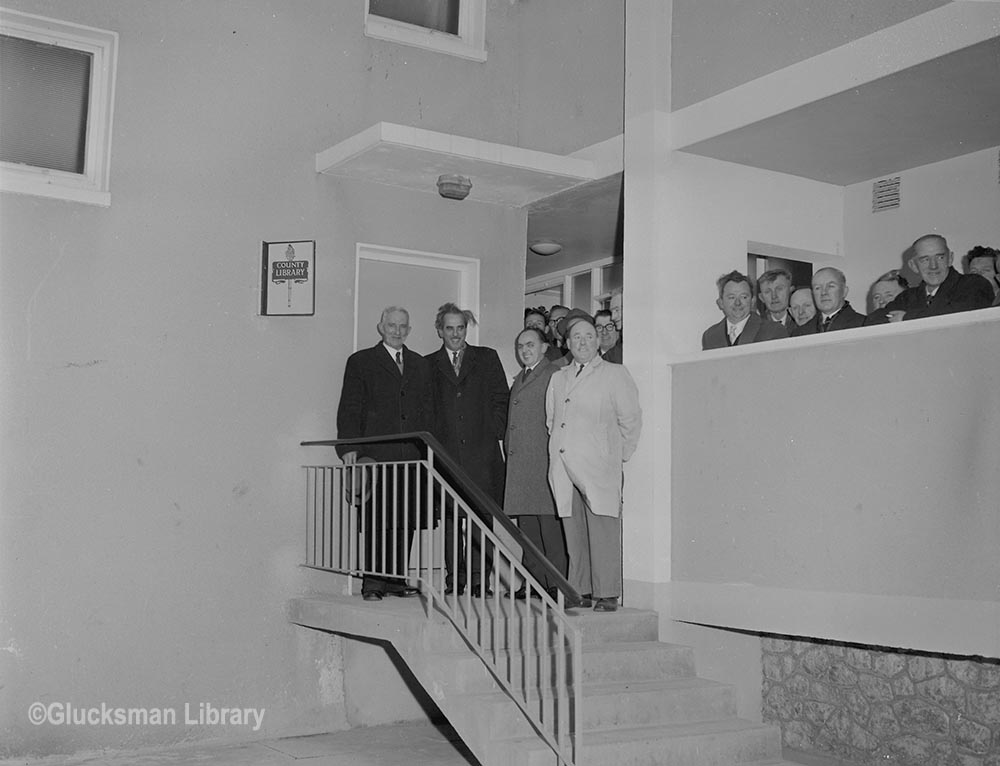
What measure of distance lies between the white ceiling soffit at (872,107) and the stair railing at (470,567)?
2490 mm

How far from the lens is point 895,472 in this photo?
536 centimetres

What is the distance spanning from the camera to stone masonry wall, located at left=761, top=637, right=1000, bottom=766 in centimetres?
574

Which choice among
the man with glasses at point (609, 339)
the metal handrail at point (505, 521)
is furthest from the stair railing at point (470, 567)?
the man with glasses at point (609, 339)

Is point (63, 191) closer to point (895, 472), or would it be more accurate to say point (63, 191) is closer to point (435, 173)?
point (435, 173)

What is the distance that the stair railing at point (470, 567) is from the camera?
5.02 meters

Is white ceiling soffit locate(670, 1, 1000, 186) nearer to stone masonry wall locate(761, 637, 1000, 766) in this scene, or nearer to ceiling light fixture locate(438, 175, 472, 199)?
ceiling light fixture locate(438, 175, 472, 199)

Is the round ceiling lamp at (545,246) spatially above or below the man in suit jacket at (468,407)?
above

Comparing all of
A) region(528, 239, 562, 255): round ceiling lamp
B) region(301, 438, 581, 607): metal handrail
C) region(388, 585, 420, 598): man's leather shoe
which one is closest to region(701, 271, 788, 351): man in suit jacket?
region(301, 438, 581, 607): metal handrail

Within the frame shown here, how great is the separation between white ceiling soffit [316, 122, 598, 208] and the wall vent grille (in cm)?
177

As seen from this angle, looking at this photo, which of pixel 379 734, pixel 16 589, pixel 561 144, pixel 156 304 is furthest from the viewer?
pixel 561 144

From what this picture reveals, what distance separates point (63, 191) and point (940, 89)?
4.66 metres

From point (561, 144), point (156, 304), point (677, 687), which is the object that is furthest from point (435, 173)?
point (677, 687)

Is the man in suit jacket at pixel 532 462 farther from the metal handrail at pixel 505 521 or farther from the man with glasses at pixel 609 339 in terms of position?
the metal handrail at pixel 505 521

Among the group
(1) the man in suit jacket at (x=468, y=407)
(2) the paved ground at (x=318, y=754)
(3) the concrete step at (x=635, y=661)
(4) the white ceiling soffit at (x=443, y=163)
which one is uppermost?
(4) the white ceiling soffit at (x=443, y=163)
